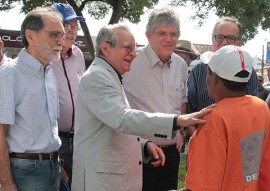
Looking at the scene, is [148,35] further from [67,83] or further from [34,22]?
[34,22]

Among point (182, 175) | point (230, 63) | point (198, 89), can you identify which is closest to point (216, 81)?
point (230, 63)

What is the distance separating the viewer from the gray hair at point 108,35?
262cm

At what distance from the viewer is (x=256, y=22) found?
13.5 meters

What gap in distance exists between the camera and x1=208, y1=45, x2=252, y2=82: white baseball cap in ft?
6.75

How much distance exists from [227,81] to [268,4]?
12.2 meters

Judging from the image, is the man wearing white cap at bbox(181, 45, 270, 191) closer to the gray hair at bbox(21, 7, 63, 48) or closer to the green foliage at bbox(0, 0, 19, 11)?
the gray hair at bbox(21, 7, 63, 48)

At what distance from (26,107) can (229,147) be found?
51.1 inches

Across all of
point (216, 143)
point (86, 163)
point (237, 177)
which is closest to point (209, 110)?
point (216, 143)

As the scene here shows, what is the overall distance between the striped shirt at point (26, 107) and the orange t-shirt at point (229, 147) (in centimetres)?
104

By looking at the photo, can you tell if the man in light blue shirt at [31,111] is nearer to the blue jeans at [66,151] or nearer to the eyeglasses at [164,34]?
the blue jeans at [66,151]

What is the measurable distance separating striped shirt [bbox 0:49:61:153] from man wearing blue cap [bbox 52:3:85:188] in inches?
24.1

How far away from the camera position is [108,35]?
263 centimetres

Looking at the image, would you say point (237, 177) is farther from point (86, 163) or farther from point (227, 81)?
point (86, 163)

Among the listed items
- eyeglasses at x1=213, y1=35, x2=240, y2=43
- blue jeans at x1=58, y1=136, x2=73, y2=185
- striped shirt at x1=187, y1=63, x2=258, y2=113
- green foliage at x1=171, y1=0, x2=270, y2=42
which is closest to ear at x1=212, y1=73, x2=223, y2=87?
striped shirt at x1=187, y1=63, x2=258, y2=113
